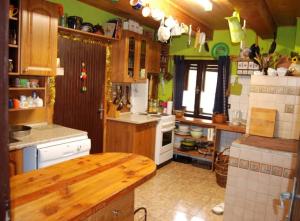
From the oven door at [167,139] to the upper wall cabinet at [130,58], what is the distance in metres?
Answer: 0.96

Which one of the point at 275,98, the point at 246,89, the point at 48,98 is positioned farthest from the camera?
the point at 246,89

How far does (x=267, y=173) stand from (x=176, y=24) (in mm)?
2098

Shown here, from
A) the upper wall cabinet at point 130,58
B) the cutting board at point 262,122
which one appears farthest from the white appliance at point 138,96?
the cutting board at point 262,122

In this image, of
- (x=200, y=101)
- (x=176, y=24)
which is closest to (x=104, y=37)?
(x=176, y=24)

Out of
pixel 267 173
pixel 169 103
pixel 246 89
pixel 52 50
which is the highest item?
pixel 52 50

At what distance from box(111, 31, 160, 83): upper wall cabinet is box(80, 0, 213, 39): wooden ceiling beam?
33 cm

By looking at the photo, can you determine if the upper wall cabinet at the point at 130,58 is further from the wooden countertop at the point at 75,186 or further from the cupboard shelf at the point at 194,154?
the wooden countertop at the point at 75,186

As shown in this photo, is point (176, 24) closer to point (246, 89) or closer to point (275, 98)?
point (275, 98)

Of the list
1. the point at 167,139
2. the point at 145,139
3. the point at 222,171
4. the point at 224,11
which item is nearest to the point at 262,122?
the point at 222,171

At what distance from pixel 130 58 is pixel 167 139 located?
1.54 m

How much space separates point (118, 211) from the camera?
1738 millimetres

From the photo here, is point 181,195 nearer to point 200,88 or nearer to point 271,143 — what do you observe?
point 271,143

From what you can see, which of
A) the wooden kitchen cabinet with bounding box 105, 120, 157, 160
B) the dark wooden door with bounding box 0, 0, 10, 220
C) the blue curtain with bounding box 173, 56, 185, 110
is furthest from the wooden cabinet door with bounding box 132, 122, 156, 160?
the dark wooden door with bounding box 0, 0, 10, 220

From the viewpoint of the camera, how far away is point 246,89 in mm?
4496
